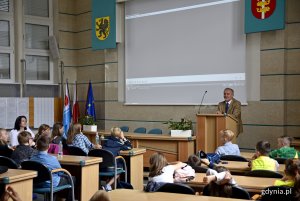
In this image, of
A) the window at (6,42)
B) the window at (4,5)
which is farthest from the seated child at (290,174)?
the window at (4,5)

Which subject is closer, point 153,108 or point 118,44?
point 153,108

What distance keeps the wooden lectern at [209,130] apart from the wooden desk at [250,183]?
285cm

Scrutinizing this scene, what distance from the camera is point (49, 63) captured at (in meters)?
11.3

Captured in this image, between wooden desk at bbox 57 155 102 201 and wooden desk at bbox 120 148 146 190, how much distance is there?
91 cm

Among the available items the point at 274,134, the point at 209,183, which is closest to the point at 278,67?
the point at 274,134

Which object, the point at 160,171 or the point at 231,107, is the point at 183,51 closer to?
the point at 231,107

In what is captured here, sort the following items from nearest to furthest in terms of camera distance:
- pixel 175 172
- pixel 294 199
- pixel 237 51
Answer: pixel 294 199 → pixel 175 172 → pixel 237 51

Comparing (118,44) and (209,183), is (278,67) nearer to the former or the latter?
(118,44)

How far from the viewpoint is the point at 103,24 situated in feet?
34.0

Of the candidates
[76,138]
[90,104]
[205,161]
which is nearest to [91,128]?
[90,104]

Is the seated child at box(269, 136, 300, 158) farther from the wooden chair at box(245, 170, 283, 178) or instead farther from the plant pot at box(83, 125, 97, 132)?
the plant pot at box(83, 125, 97, 132)

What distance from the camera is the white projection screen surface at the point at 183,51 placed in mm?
8359

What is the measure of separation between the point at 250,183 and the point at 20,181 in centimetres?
222

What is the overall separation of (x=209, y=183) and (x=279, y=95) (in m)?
4.77
